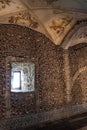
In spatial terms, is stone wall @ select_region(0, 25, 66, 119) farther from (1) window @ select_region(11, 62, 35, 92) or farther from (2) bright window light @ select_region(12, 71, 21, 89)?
(2) bright window light @ select_region(12, 71, 21, 89)

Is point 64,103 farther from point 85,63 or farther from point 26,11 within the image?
point 26,11

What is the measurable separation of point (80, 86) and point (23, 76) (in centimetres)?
306

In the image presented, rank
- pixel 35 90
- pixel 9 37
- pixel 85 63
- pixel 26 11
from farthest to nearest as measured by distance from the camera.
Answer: pixel 85 63
pixel 35 90
pixel 9 37
pixel 26 11

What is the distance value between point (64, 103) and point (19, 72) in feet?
7.51

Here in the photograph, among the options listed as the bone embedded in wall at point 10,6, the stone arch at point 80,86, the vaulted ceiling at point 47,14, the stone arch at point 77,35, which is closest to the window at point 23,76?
the vaulted ceiling at point 47,14

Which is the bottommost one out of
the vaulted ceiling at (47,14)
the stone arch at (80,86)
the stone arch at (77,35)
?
the stone arch at (80,86)

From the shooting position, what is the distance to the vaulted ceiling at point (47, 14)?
5.09 metres

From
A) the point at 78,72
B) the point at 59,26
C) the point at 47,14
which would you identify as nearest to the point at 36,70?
the point at 59,26

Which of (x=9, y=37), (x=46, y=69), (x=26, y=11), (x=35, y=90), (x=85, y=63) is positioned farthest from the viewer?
(x=85, y=63)

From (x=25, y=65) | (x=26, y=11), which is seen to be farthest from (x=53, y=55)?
(x=26, y=11)

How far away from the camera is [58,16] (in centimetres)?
623

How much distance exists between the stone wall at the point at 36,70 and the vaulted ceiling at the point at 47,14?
0.32m

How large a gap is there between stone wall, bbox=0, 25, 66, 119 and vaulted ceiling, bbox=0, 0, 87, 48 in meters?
0.32

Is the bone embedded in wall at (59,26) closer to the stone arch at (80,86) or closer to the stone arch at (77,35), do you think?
the stone arch at (77,35)
